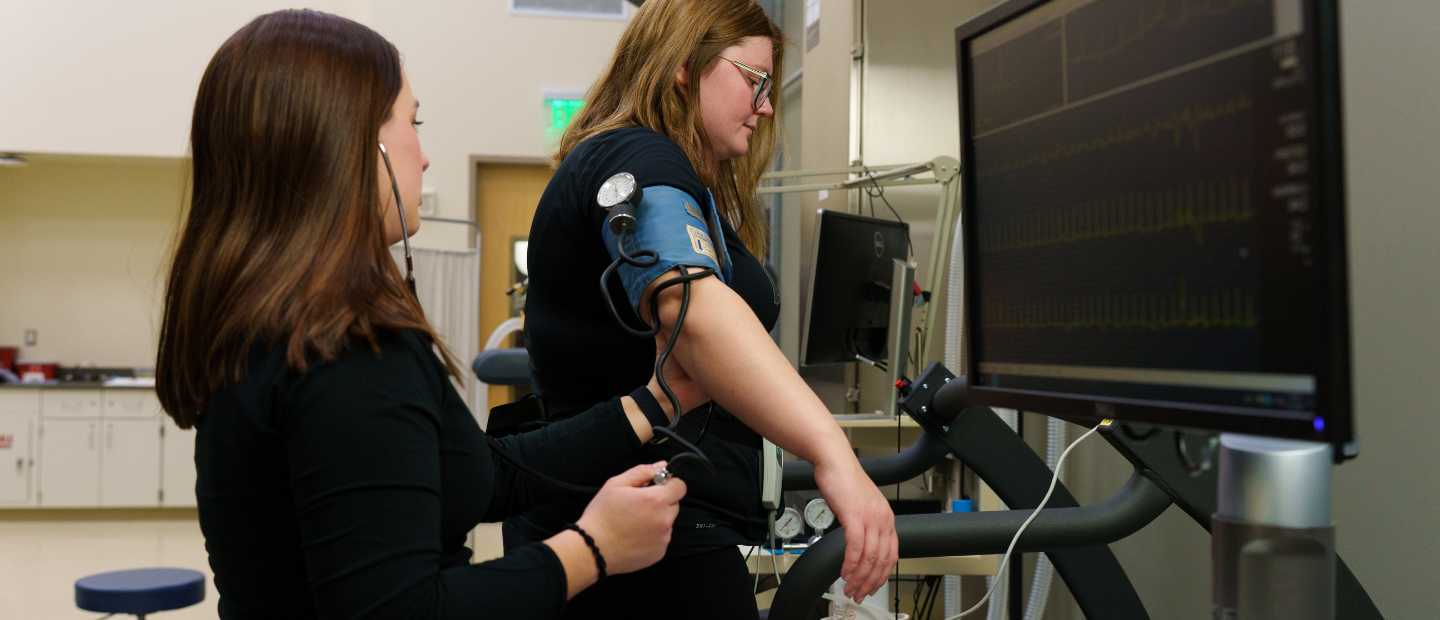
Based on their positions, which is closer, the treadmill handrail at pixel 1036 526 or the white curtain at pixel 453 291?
the treadmill handrail at pixel 1036 526

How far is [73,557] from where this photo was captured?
508 cm

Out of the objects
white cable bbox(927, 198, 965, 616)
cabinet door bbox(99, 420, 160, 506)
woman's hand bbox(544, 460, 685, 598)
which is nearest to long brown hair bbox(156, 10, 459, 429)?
woman's hand bbox(544, 460, 685, 598)

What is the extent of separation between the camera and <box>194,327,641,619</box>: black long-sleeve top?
65 centimetres

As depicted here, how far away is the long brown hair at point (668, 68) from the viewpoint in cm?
113

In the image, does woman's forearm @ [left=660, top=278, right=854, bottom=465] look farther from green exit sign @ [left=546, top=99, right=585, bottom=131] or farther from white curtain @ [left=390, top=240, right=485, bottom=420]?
green exit sign @ [left=546, top=99, right=585, bottom=131]

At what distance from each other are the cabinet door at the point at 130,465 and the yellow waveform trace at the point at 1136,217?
6.49 metres

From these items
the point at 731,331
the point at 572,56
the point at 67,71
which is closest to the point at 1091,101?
the point at 731,331

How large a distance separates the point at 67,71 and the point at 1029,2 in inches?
277

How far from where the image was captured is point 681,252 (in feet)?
2.94

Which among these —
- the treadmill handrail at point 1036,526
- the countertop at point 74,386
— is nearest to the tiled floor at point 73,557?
the countertop at point 74,386

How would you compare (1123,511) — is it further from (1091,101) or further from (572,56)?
(572,56)

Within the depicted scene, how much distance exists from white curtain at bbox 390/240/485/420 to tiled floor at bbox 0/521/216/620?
1.44 metres

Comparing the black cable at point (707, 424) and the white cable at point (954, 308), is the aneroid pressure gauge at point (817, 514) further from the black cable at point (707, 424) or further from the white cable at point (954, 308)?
the black cable at point (707, 424)

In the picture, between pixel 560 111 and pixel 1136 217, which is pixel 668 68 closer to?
pixel 1136 217
